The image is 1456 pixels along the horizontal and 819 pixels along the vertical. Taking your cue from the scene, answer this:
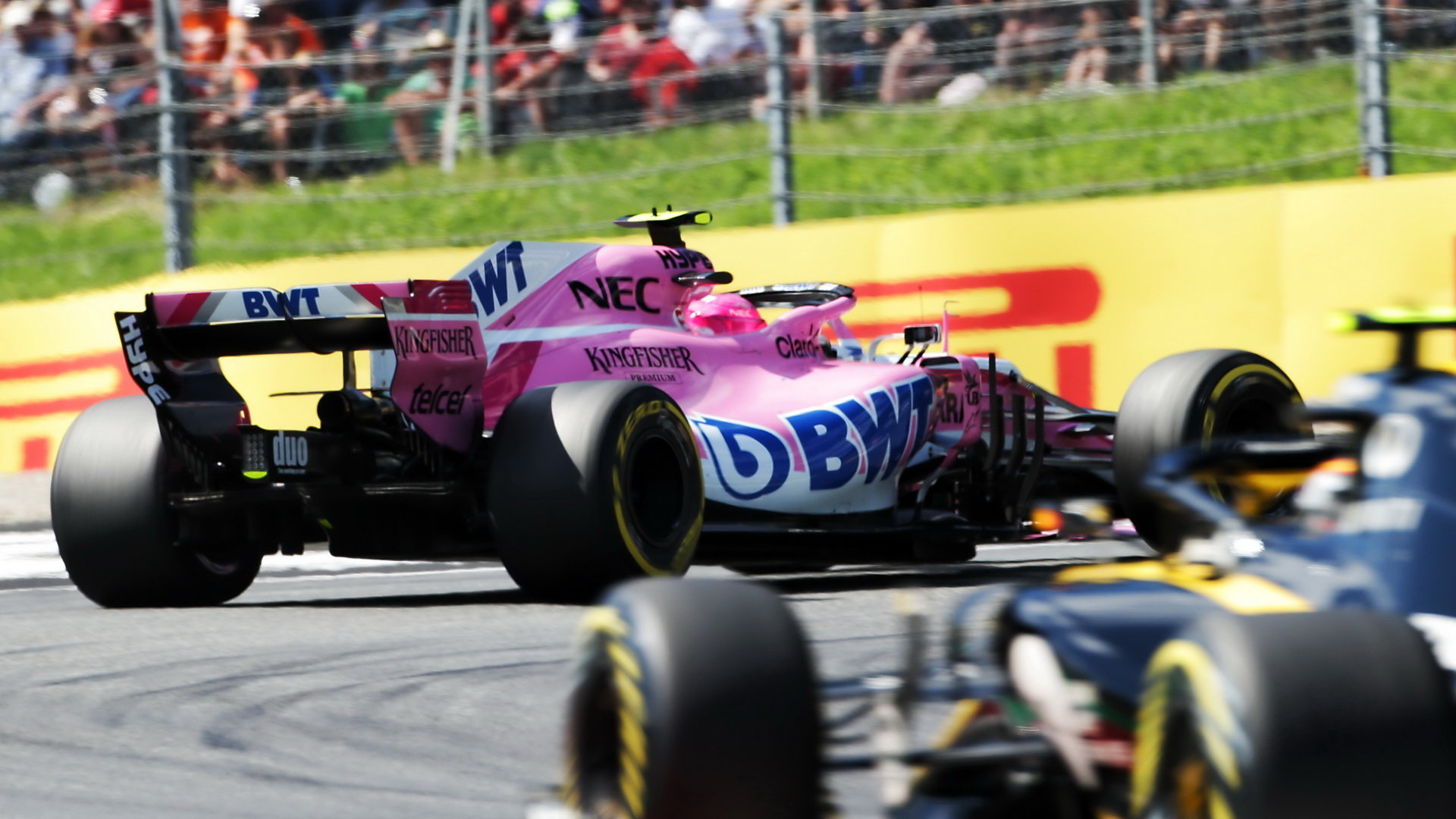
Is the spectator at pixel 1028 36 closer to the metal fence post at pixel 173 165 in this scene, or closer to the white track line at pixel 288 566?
the white track line at pixel 288 566

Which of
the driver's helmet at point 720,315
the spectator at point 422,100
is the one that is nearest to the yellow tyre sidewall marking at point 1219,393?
the driver's helmet at point 720,315

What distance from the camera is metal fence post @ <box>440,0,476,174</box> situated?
14227 mm

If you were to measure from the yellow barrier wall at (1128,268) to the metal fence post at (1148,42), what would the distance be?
1.94m

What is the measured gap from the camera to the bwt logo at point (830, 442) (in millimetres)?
7871

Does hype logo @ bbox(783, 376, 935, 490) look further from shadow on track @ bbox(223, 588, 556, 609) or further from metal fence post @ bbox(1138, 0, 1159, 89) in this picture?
metal fence post @ bbox(1138, 0, 1159, 89)

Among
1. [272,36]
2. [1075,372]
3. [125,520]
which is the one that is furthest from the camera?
[272,36]

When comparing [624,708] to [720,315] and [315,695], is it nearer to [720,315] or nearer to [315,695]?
[315,695]

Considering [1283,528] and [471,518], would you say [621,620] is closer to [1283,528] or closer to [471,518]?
[1283,528]

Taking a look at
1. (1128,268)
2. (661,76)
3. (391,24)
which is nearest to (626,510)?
(1128,268)

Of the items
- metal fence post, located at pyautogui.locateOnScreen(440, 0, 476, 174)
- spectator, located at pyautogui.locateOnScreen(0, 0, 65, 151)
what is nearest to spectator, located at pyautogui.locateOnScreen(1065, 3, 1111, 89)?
metal fence post, located at pyautogui.locateOnScreen(440, 0, 476, 174)

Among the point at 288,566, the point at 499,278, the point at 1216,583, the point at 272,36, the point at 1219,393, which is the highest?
the point at 272,36

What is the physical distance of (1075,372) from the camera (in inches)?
424

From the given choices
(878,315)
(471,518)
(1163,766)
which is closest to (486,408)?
(471,518)

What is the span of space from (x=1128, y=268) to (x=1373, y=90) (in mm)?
1568
